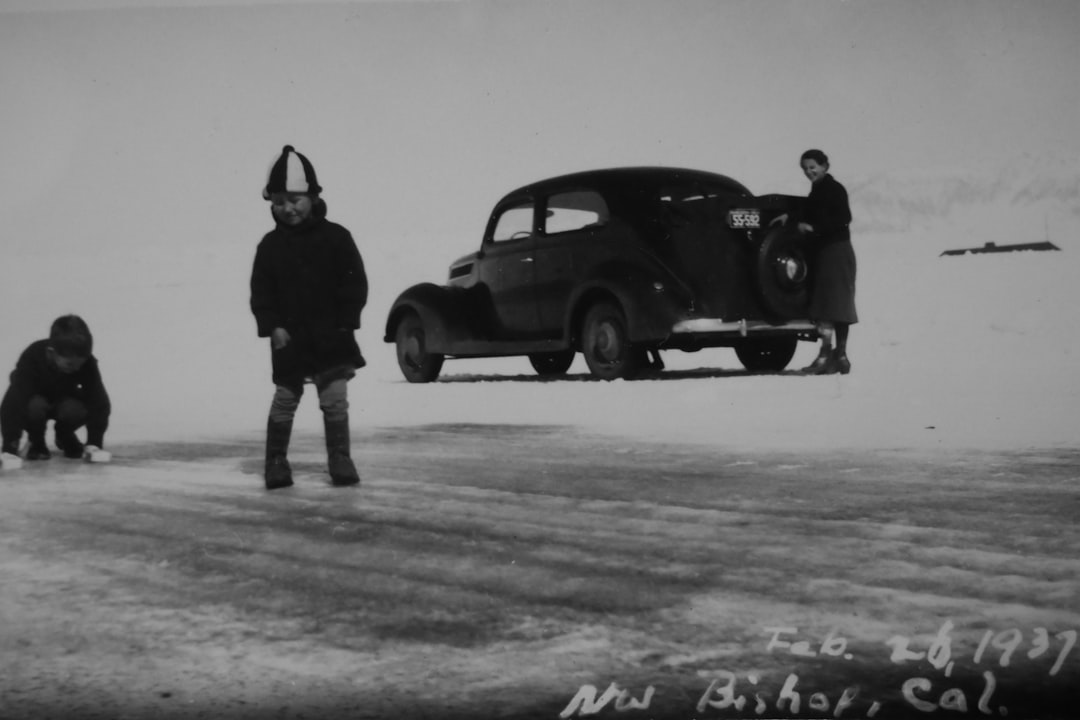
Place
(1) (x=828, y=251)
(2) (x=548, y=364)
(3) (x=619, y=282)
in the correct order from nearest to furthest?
(1) (x=828, y=251) → (3) (x=619, y=282) → (2) (x=548, y=364)

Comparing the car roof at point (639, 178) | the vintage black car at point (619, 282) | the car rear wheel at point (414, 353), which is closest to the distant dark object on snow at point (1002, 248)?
the vintage black car at point (619, 282)

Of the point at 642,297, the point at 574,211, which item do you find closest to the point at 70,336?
the point at 642,297

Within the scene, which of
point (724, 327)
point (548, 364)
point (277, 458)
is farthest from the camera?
point (548, 364)

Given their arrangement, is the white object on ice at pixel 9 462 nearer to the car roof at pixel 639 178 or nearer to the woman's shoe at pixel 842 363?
the car roof at pixel 639 178

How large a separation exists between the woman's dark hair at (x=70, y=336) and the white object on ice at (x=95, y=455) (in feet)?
1.54

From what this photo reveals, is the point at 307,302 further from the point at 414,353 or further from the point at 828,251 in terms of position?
the point at 414,353

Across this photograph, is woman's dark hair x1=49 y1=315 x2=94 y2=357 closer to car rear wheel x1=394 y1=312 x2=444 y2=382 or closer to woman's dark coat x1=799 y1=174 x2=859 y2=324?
woman's dark coat x1=799 y1=174 x2=859 y2=324

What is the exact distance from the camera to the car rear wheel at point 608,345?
30.5ft

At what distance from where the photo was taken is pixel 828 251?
29.5ft

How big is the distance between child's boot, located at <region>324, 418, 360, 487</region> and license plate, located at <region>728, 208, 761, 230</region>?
4532mm

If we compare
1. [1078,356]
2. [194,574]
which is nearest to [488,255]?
[1078,356]

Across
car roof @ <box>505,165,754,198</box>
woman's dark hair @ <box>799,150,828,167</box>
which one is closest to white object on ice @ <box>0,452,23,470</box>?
car roof @ <box>505,165,754,198</box>

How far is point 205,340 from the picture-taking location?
651 inches

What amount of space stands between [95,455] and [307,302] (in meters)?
1.77
